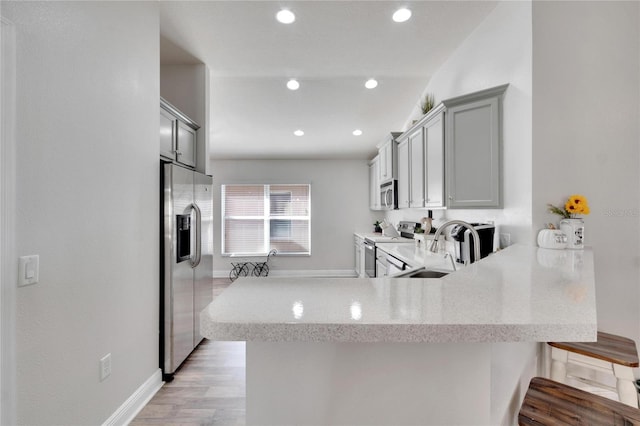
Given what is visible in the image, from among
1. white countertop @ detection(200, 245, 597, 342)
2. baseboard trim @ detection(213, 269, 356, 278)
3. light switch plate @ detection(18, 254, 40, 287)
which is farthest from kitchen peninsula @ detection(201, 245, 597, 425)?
baseboard trim @ detection(213, 269, 356, 278)

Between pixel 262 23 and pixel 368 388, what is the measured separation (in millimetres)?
Answer: 2671

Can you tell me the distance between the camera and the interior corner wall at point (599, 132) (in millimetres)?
1949

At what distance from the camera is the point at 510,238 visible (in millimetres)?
2160

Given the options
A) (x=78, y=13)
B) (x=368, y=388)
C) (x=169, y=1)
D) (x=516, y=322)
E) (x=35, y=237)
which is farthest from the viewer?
(x=169, y=1)

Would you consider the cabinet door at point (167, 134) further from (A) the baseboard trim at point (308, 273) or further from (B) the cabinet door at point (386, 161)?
(A) the baseboard trim at point (308, 273)

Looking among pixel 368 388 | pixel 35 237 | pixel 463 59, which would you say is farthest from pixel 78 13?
pixel 463 59

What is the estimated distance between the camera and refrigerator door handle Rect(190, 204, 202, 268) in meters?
2.72

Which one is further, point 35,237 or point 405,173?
point 405,173

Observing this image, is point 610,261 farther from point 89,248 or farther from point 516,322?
point 89,248

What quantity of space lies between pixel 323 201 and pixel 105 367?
505 cm

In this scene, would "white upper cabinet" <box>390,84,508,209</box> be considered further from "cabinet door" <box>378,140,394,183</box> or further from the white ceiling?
"cabinet door" <box>378,140,394,183</box>

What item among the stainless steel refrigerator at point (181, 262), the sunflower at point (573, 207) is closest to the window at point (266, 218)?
the stainless steel refrigerator at point (181, 262)

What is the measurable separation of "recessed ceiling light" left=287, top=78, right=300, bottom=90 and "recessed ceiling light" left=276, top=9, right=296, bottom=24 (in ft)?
3.22

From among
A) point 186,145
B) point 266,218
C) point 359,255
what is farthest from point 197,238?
point 266,218
